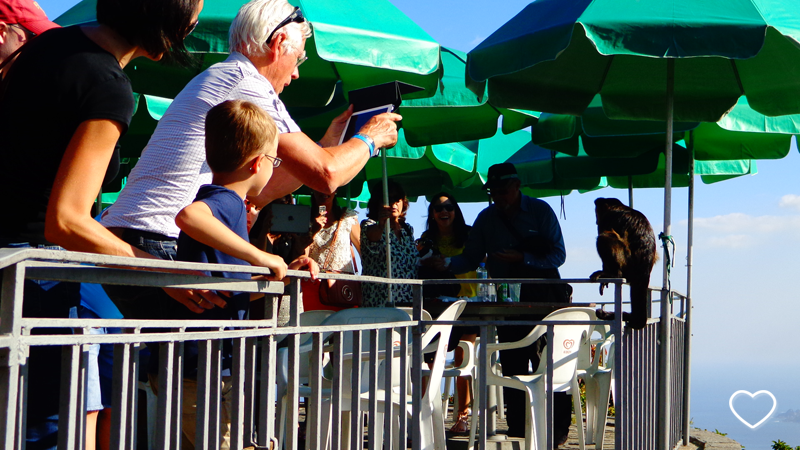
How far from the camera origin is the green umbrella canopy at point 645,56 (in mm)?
3840

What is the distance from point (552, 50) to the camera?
4.07 meters

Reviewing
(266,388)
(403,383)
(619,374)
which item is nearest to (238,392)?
(266,388)

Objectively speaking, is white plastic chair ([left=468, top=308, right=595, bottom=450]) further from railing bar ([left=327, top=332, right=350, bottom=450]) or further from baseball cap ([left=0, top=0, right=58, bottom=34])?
baseball cap ([left=0, top=0, right=58, bottom=34])

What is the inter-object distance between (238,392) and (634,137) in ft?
20.7

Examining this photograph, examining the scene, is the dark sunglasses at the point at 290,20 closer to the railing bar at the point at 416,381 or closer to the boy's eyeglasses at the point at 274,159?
the boy's eyeglasses at the point at 274,159

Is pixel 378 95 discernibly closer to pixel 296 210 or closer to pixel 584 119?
pixel 296 210

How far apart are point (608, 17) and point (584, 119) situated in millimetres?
2970

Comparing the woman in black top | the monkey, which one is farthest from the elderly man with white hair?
the monkey

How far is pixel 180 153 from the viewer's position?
2230 mm

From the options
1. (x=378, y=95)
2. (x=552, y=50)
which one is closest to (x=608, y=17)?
(x=552, y=50)

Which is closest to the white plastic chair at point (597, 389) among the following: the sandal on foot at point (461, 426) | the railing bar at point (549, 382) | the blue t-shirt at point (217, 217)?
the sandal on foot at point (461, 426)

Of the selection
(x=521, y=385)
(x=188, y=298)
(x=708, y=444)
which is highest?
(x=188, y=298)

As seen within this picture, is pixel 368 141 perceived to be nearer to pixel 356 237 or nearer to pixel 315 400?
pixel 315 400

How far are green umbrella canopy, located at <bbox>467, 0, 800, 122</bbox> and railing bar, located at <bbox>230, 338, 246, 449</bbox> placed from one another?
271 centimetres
